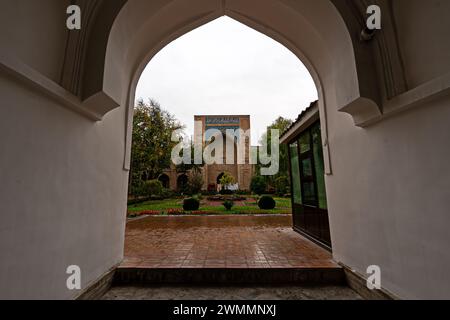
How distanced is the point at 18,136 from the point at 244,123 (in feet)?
79.8

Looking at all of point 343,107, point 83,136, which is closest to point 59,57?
point 83,136

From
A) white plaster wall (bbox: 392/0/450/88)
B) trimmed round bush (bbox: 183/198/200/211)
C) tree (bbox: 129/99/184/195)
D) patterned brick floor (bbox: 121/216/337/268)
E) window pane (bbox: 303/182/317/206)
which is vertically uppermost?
tree (bbox: 129/99/184/195)

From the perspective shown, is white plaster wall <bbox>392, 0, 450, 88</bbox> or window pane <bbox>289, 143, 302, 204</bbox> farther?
window pane <bbox>289, 143, 302, 204</bbox>

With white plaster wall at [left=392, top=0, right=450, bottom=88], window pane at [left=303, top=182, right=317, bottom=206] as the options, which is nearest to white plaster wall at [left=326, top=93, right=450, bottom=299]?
white plaster wall at [left=392, top=0, right=450, bottom=88]

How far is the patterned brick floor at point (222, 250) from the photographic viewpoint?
3191 mm

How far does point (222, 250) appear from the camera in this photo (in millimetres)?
3904

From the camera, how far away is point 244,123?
989 inches

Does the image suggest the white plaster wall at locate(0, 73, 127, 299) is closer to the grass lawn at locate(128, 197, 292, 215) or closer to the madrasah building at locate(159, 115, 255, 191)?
the grass lawn at locate(128, 197, 292, 215)

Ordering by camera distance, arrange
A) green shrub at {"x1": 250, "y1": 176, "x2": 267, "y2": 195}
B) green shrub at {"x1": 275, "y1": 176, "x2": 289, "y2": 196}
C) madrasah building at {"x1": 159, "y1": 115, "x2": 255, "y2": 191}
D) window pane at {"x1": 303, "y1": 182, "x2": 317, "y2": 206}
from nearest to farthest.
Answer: window pane at {"x1": 303, "y1": 182, "x2": 317, "y2": 206} → green shrub at {"x1": 275, "y1": 176, "x2": 289, "y2": 196} → green shrub at {"x1": 250, "y1": 176, "x2": 267, "y2": 195} → madrasah building at {"x1": 159, "y1": 115, "x2": 255, "y2": 191}

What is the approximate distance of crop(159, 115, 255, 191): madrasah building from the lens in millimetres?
24047

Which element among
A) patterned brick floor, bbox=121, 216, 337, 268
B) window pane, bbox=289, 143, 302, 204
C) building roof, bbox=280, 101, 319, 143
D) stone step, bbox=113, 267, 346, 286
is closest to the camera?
stone step, bbox=113, 267, 346, 286

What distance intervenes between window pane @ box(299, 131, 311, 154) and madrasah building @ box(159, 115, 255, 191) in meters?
18.7

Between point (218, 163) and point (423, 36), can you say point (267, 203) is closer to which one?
point (423, 36)

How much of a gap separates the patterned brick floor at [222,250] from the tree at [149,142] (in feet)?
34.4
